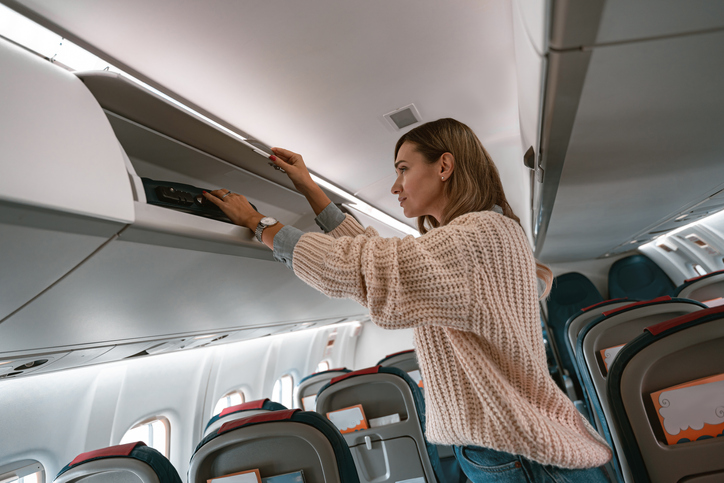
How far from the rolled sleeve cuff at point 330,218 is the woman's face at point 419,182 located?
0.25m

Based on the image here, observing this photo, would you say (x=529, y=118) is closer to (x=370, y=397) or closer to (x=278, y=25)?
(x=278, y=25)

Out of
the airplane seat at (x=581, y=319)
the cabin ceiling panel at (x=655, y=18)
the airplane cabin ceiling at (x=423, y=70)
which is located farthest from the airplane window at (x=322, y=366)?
the cabin ceiling panel at (x=655, y=18)

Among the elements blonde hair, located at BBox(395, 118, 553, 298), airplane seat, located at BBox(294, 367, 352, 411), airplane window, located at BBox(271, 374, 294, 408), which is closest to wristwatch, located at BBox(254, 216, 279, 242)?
blonde hair, located at BBox(395, 118, 553, 298)

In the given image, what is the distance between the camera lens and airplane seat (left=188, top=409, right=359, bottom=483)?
154 centimetres

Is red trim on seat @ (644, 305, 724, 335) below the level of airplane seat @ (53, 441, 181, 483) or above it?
above

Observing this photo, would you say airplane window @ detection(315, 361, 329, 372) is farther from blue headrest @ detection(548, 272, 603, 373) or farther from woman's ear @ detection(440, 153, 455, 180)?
woman's ear @ detection(440, 153, 455, 180)

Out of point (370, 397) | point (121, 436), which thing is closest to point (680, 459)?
point (370, 397)

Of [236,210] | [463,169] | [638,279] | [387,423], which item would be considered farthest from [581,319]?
[638,279]

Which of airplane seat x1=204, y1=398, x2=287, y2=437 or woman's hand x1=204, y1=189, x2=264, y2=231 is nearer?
woman's hand x1=204, y1=189, x2=264, y2=231

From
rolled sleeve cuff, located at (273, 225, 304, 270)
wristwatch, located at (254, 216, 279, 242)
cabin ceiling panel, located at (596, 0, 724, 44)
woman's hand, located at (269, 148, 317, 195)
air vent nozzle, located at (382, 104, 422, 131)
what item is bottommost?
rolled sleeve cuff, located at (273, 225, 304, 270)

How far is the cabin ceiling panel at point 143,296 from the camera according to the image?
57.9 inches

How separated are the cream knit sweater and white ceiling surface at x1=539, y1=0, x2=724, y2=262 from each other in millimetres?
611

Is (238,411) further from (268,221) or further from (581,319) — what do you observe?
(581,319)

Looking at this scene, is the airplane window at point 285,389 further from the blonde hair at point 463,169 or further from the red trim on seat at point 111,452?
the blonde hair at point 463,169
